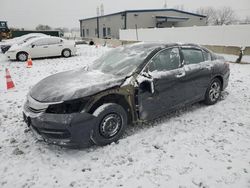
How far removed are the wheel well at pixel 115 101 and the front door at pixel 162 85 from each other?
202 millimetres

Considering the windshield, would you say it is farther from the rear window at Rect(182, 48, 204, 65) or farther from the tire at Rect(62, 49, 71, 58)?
the tire at Rect(62, 49, 71, 58)

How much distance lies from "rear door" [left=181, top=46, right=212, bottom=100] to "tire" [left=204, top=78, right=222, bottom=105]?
0.63 feet

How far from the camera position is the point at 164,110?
4078 mm

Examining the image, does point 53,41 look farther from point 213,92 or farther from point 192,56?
point 213,92

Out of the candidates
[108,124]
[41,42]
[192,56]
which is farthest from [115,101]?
[41,42]

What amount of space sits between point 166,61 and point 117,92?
1282 mm

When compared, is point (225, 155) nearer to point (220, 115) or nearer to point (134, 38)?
point (220, 115)

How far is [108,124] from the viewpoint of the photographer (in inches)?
134

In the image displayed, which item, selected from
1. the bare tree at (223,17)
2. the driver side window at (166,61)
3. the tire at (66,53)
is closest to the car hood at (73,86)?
the driver side window at (166,61)

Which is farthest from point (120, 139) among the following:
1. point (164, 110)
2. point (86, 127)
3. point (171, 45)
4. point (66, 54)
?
point (66, 54)

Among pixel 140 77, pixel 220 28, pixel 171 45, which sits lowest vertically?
pixel 140 77

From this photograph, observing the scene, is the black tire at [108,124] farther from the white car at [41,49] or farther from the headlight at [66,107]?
the white car at [41,49]

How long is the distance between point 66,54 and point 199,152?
12292mm

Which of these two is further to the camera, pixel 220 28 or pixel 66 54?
pixel 220 28
